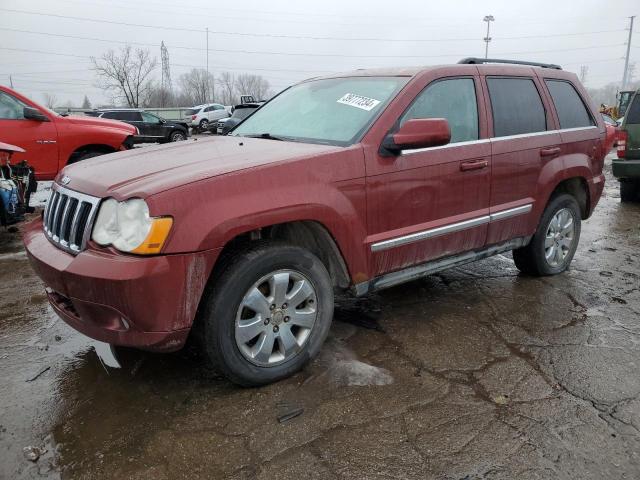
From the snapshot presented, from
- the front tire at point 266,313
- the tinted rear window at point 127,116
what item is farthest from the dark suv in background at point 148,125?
the front tire at point 266,313

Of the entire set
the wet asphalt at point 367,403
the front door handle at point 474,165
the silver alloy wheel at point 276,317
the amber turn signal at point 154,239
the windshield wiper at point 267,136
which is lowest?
the wet asphalt at point 367,403

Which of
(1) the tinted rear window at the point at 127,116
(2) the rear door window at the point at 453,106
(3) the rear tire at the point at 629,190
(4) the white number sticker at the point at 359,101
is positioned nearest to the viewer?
(4) the white number sticker at the point at 359,101

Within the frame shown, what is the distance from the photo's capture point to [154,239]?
7.43 ft

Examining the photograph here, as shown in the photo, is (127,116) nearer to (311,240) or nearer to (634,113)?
(634,113)

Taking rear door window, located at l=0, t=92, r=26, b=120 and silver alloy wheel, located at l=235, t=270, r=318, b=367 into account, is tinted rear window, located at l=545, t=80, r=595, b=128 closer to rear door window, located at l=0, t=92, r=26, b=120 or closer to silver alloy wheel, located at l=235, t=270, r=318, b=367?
silver alloy wheel, located at l=235, t=270, r=318, b=367

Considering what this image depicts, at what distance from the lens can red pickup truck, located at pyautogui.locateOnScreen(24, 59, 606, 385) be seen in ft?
7.67

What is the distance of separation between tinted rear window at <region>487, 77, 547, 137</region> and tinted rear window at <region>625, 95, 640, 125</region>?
15.8ft

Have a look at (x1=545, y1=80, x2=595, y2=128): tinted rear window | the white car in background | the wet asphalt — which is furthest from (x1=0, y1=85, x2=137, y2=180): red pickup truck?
the white car in background

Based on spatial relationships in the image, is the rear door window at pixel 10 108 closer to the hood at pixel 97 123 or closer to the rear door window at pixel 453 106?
the hood at pixel 97 123

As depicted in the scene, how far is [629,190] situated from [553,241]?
5138mm

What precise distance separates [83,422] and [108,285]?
0.78 m

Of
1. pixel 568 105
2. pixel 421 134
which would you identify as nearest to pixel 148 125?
pixel 568 105

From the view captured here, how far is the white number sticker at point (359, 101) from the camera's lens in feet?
10.6

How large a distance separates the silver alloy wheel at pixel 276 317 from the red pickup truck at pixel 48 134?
566cm
